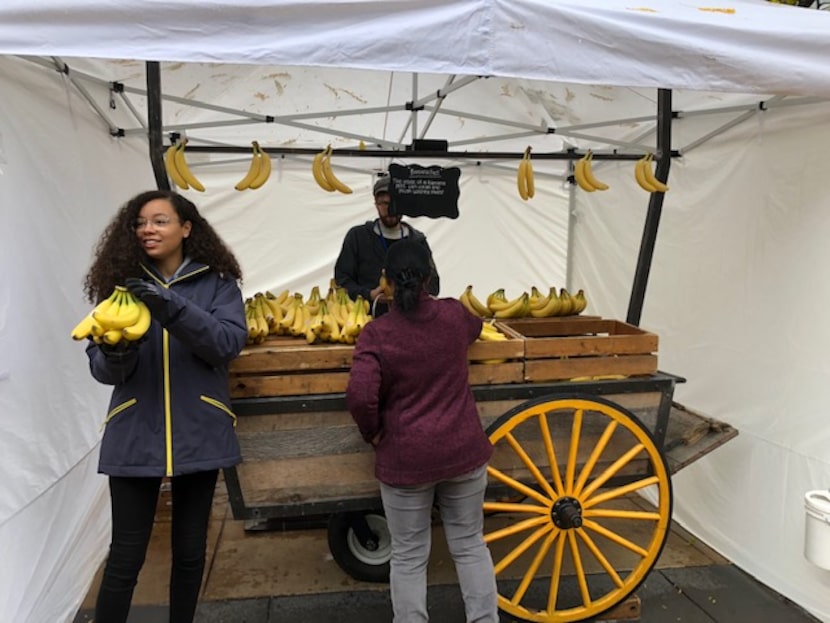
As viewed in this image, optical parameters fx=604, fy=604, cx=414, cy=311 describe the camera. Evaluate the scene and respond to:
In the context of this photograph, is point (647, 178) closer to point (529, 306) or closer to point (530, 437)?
point (529, 306)

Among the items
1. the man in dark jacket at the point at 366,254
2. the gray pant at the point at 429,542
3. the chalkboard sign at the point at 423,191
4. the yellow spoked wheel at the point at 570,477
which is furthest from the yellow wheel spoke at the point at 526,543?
the man in dark jacket at the point at 366,254

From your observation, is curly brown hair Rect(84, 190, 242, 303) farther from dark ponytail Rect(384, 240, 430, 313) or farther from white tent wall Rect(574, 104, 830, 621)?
white tent wall Rect(574, 104, 830, 621)

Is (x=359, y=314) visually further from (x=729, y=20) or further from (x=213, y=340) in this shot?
(x=729, y=20)

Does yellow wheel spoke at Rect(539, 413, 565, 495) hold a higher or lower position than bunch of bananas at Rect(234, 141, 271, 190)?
lower

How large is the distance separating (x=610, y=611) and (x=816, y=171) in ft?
7.14

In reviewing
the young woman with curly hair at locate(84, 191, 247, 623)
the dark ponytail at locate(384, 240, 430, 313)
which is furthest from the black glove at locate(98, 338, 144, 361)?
the dark ponytail at locate(384, 240, 430, 313)

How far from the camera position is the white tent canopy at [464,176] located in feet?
6.26

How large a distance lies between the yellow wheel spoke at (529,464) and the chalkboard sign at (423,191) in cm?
117

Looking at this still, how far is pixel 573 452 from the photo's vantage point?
7.58 ft

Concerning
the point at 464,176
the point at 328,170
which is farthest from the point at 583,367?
the point at 464,176

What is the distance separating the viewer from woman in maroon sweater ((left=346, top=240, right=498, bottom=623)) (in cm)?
193

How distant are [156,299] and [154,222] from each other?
376 mm

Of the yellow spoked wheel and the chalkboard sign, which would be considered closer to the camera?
the yellow spoked wheel

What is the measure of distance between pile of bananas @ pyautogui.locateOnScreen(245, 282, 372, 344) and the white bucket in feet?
6.62
